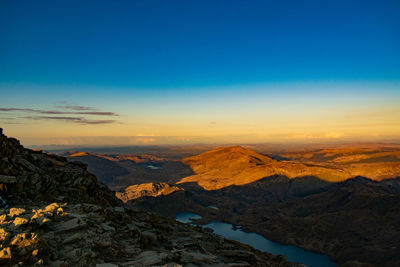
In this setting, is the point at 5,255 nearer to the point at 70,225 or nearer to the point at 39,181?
the point at 70,225

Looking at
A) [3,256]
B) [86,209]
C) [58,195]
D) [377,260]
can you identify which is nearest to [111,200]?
[58,195]

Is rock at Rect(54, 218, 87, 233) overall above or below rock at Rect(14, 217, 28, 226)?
below

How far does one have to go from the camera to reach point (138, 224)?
44.6 metres

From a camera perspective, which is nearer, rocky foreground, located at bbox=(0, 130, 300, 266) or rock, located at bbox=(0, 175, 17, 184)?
rocky foreground, located at bbox=(0, 130, 300, 266)

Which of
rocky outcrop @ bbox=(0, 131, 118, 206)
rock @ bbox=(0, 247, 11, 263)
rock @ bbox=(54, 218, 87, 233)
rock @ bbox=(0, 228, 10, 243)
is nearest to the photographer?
rock @ bbox=(0, 247, 11, 263)

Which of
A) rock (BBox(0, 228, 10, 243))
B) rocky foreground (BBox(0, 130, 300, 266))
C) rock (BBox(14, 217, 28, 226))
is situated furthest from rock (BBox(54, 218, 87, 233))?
rock (BBox(0, 228, 10, 243))

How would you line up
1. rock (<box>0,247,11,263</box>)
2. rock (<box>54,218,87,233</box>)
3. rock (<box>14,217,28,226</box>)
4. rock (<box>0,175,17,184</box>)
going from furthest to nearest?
rock (<box>0,175,17,184</box>)
rock (<box>54,218,87,233</box>)
rock (<box>14,217,28,226</box>)
rock (<box>0,247,11,263</box>)

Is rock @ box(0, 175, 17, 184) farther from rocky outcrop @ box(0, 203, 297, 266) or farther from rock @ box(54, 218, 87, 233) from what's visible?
rock @ box(54, 218, 87, 233)

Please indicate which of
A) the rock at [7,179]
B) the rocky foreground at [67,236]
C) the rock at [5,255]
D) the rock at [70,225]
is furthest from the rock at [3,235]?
the rock at [7,179]

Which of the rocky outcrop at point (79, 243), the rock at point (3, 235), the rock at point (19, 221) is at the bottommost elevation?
the rocky outcrop at point (79, 243)

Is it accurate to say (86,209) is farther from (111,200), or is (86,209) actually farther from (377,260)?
(377,260)

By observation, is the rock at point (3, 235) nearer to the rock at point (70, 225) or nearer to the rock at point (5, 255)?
the rock at point (5, 255)

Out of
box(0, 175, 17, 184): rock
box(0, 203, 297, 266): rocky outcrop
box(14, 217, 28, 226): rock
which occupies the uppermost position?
box(0, 175, 17, 184): rock

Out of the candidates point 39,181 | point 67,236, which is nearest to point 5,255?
point 67,236
